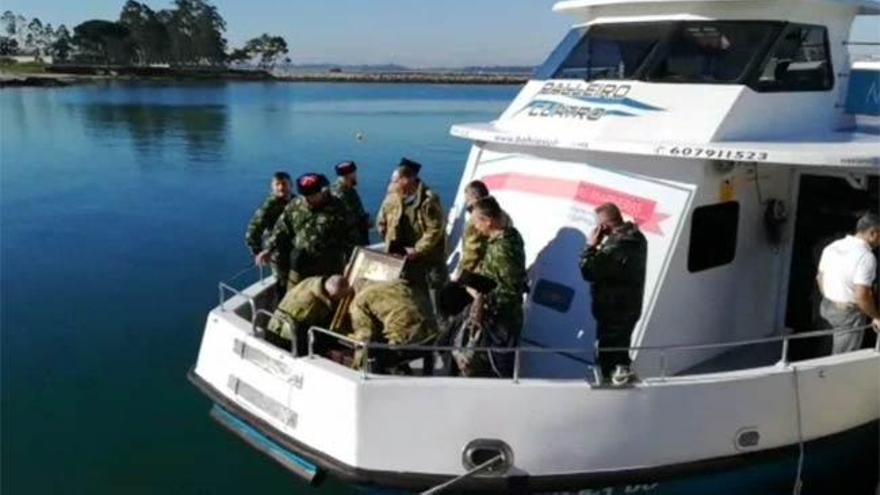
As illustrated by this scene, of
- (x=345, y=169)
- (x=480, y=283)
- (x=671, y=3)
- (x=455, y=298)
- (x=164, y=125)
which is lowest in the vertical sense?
(x=164, y=125)

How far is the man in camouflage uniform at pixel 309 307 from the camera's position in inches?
201

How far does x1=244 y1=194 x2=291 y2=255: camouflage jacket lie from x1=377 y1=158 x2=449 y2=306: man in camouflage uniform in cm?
92

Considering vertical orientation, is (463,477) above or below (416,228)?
below

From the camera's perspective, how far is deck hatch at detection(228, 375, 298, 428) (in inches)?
200

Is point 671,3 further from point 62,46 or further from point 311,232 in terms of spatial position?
point 62,46

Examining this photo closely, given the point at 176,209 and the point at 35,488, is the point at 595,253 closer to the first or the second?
the point at 35,488

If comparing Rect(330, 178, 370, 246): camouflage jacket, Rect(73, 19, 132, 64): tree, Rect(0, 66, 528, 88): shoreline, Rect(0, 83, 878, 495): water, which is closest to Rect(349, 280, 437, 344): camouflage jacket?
Rect(0, 83, 878, 495): water

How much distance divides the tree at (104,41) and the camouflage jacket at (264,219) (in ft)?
390

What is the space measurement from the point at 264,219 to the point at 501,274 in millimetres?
2519

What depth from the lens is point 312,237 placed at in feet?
19.2

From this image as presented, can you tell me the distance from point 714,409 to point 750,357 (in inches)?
57.4

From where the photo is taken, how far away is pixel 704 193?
5703mm

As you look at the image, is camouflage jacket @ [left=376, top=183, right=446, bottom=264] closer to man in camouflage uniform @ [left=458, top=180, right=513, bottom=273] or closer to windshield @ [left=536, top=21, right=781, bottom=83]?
man in camouflage uniform @ [left=458, top=180, right=513, bottom=273]

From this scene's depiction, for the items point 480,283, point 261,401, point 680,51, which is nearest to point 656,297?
point 480,283
